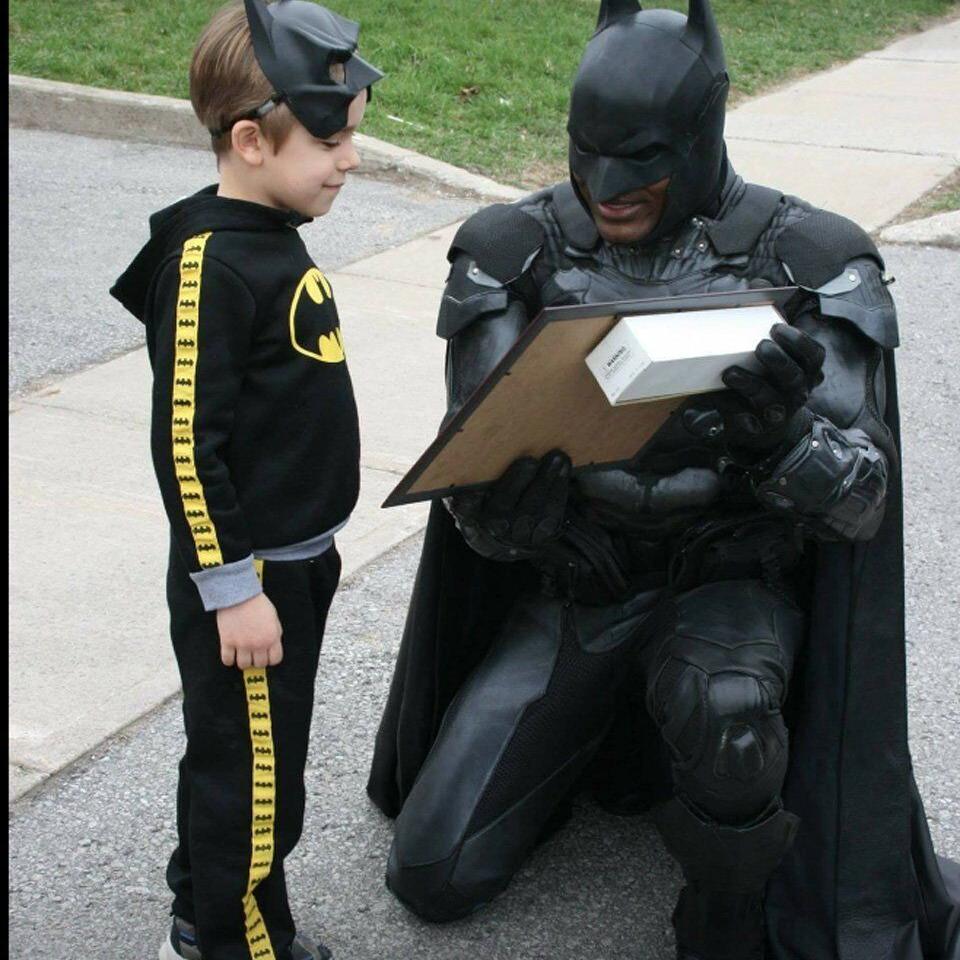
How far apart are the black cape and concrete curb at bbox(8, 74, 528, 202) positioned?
525cm

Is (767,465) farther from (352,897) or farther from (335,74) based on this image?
(352,897)

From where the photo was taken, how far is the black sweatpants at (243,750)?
233cm

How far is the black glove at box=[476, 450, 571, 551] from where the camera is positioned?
8.09 ft

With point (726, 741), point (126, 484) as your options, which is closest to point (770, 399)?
point (726, 741)

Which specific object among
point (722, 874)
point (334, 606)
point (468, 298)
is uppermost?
point (468, 298)

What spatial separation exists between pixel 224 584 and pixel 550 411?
0.55 metres

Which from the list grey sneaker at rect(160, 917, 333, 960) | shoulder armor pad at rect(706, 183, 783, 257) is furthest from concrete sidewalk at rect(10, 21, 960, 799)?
shoulder armor pad at rect(706, 183, 783, 257)

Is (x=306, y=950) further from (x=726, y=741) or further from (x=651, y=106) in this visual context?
(x=651, y=106)

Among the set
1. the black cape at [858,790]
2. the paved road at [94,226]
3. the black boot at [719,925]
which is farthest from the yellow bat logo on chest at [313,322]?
the paved road at [94,226]

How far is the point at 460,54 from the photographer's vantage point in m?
9.33

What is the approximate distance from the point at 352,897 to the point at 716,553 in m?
0.93

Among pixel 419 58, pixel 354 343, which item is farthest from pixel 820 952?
pixel 419 58

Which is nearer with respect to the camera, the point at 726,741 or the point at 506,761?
the point at 726,741

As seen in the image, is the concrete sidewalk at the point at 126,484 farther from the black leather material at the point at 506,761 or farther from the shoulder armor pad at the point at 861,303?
the shoulder armor pad at the point at 861,303
